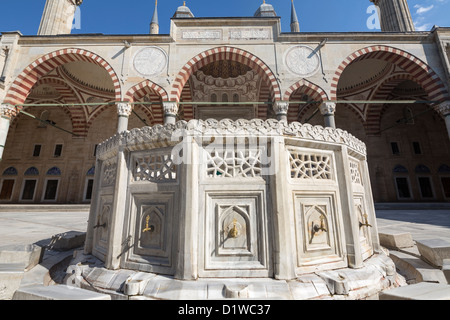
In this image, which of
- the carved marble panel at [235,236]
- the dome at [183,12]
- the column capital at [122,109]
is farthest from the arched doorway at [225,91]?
the carved marble panel at [235,236]

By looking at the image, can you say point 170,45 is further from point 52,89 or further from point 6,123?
point 52,89

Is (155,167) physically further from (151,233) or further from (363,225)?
(363,225)

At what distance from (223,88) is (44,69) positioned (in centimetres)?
830

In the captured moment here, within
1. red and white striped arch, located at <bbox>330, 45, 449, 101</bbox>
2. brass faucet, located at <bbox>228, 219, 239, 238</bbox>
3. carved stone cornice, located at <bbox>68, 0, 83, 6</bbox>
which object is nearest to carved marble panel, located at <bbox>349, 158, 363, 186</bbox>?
brass faucet, located at <bbox>228, 219, 239, 238</bbox>

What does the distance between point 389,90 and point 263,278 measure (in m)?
14.7

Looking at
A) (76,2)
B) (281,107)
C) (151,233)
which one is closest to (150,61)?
(281,107)

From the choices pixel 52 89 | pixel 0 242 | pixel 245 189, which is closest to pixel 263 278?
pixel 245 189

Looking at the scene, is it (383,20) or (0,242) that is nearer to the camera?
(0,242)

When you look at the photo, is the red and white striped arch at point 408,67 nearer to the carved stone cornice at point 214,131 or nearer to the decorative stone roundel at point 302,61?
the decorative stone roundel at point 302,61

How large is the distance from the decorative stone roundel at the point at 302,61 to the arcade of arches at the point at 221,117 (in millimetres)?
2367

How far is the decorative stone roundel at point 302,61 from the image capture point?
884 centimetres

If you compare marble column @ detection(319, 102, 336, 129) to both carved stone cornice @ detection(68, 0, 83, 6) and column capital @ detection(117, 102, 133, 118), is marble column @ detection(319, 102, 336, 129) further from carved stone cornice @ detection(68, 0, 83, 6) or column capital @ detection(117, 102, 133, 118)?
carved stone cornice @ detection(68, 0, 83, 6)

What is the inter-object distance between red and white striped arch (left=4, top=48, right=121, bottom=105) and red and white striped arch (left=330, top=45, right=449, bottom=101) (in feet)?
30.7
